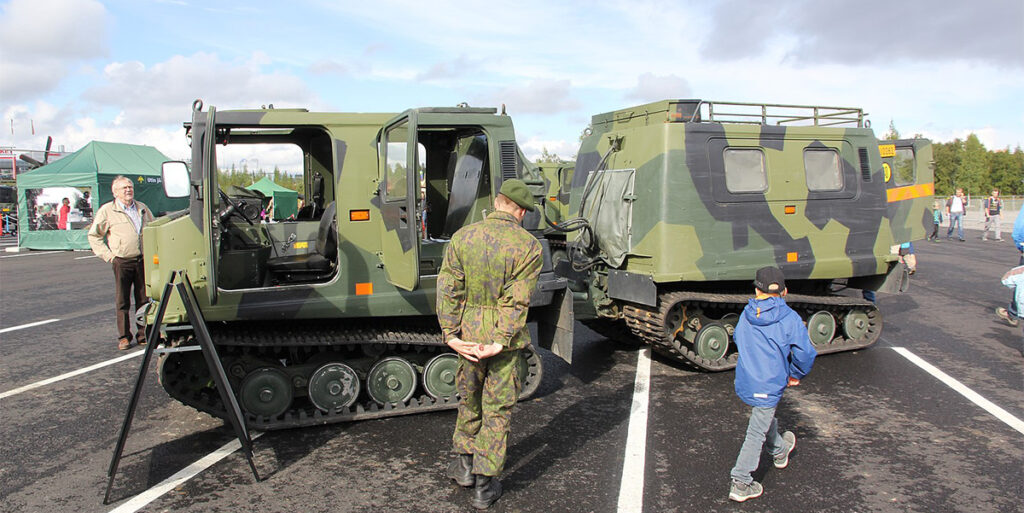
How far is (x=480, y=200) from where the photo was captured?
18.5 feet

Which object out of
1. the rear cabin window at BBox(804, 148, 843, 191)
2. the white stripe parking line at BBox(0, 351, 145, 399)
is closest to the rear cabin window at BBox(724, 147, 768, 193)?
the rear cabin window at BBox(804, 148, 843, 191)

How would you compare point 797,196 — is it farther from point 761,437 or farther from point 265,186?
point 265,186

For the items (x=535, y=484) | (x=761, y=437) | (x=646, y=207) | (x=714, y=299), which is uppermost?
(x=646, y=207)

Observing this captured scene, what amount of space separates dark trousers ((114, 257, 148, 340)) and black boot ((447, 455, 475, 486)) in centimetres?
473

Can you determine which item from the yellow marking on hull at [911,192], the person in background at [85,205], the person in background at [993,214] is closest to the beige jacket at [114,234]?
the yellow marking on hull at [911,192]

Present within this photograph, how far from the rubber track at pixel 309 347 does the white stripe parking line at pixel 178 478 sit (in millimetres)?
242

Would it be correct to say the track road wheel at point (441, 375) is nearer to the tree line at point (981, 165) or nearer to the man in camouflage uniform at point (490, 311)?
the man in camouflage uniform at point (490, 311)

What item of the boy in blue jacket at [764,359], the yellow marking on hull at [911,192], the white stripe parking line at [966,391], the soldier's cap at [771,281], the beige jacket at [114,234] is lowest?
the white stripe parking line at [966,391]

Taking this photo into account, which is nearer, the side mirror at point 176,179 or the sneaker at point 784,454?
the sneaker at point 784,454

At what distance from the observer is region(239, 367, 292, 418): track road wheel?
5.22m

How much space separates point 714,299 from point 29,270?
50.8 feet

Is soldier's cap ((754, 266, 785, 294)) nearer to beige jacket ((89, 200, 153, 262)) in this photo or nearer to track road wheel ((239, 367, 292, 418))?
track road wheel ((239, 367, 292, 418))

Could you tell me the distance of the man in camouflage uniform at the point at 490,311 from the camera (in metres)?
3.88

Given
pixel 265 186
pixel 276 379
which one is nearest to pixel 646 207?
pixel 276 379
